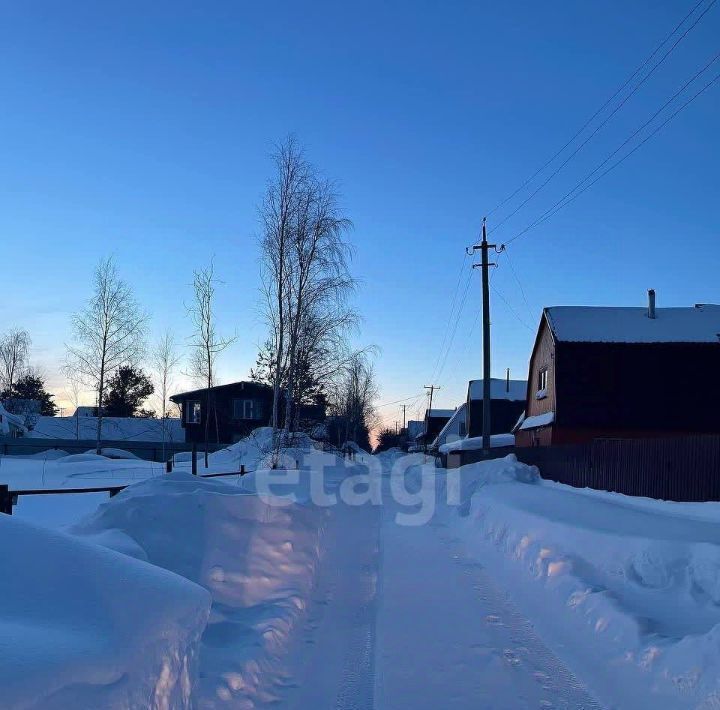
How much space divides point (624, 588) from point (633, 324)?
93.1 ft

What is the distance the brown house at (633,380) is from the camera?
107ft

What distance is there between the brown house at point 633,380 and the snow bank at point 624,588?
58.5 feet

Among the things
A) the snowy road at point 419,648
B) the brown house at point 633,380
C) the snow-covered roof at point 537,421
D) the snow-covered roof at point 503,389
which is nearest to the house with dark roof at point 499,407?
the snow-covered roof at point 503,389

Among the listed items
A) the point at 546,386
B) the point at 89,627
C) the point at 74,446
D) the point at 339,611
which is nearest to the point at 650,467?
the point at 339,611

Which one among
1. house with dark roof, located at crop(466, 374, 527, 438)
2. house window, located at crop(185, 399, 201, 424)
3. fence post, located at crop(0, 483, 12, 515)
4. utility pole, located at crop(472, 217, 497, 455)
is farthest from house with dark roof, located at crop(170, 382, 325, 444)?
fence post, located at crop(0, 483, 12, 515)

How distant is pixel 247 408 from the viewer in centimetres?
5778

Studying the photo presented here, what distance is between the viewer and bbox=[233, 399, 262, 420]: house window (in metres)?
57.6

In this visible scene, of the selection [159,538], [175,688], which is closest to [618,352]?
[159,538]

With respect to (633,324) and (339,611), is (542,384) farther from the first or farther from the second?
(339,611)

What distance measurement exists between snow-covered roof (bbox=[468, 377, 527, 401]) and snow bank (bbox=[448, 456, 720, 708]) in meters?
48.3

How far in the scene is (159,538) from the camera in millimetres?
8180

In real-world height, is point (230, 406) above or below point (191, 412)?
above

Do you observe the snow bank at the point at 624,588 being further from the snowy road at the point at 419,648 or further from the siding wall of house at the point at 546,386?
the siding wall of house at the point at 546,386

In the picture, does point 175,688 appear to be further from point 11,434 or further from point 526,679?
point 11,434
